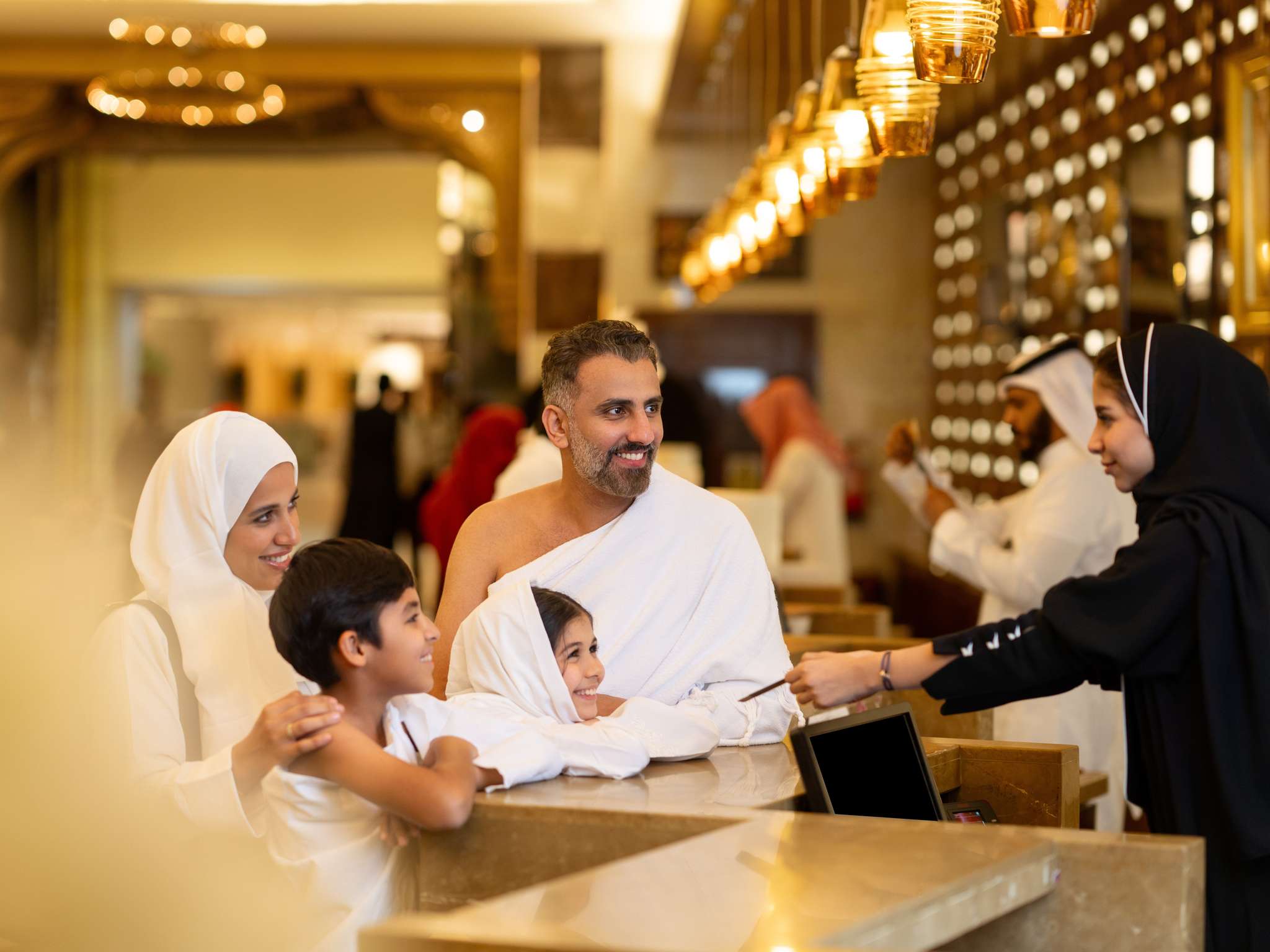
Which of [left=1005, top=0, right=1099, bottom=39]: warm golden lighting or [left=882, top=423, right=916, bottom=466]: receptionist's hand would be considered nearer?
[left=1005, top=0, right=1099, bottom=39]: warm golden lighting

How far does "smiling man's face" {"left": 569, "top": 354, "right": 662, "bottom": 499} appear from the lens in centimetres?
305

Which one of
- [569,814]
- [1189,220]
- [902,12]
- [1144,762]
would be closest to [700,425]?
[1189,220]

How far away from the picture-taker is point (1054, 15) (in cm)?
269

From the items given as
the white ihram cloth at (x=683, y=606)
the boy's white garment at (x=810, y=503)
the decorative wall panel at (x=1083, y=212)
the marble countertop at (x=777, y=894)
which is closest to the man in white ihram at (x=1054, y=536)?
the decorative wall panel at (x=1083, y=212)

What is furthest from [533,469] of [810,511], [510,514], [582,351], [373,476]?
[373,476]

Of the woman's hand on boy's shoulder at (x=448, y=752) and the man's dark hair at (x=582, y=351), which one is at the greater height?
the man's dark hair at (x=582, y=351)

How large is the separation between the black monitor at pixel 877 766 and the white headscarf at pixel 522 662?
467 mm

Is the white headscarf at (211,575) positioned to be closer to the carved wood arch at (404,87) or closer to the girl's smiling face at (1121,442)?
the girl's smiling face at (1121,442)

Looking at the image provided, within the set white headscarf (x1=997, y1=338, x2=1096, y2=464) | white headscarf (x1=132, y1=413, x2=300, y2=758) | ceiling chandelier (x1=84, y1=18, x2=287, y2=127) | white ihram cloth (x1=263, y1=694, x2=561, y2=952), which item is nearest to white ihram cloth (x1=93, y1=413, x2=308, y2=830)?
white headscarf (x1=132, y1=413, x2=300, y2=758)

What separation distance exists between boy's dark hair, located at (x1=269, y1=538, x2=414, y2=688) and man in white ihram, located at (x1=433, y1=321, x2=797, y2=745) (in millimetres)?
458

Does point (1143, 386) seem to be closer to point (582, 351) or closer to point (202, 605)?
point (582, 351)

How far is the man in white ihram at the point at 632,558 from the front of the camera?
2908 mm

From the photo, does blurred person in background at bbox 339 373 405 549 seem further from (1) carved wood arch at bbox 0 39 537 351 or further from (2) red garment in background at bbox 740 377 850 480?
(2) red garment in background at bbox 740 377 850 480

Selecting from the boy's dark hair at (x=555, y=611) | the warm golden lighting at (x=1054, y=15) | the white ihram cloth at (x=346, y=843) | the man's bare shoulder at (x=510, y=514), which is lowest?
the white ihram cloth at (x=346, y=843)
